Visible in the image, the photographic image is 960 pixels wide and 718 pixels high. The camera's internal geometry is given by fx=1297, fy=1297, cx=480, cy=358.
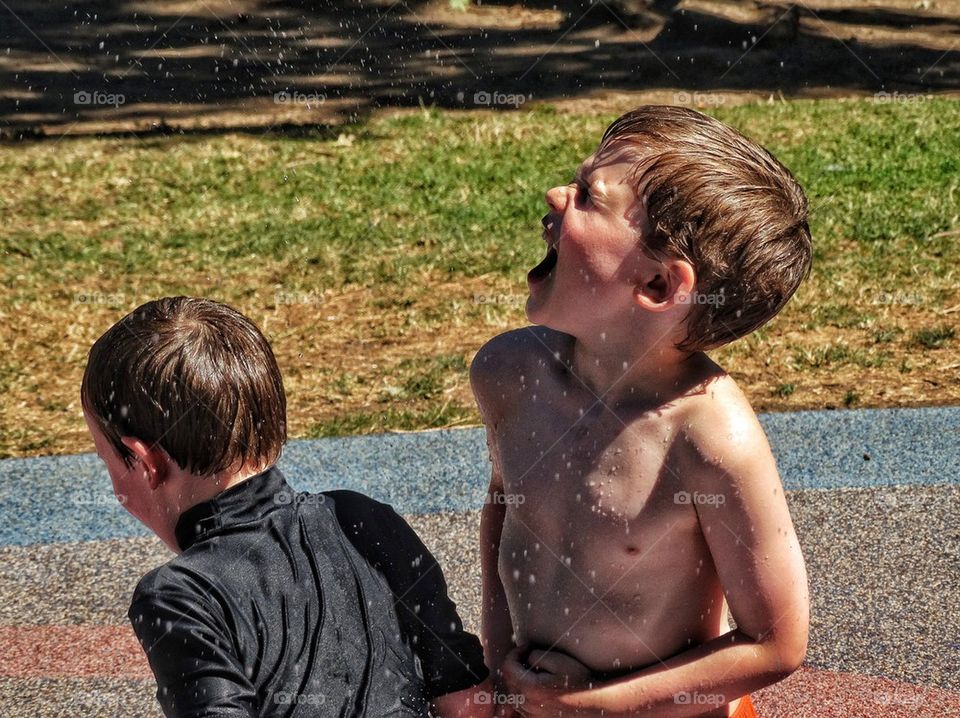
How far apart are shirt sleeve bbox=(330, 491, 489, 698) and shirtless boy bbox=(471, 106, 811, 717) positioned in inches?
3.8

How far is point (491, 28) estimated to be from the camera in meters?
12.3

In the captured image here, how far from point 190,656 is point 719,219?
0.93m

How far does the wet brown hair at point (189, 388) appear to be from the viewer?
5.93 feet

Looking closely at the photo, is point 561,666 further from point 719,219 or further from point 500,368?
point 719,219

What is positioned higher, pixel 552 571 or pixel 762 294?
pixel 762 294

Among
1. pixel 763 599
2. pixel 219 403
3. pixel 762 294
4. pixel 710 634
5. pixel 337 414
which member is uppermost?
pixel 762 294

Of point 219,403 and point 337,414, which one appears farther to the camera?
point 337,414

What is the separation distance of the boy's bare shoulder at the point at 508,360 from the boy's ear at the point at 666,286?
0.26m

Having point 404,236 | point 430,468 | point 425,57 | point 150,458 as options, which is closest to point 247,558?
point 150,458

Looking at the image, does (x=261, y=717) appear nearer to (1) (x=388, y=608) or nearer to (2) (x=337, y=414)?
(1) (x=388, y=608)

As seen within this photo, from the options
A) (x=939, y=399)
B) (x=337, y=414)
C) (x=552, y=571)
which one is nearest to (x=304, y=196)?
(x=337, y=414)

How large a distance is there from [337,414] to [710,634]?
3295mm

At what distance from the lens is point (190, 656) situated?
167 centimetres

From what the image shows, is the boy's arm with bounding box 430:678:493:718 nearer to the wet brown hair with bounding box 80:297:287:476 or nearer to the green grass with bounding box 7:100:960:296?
the wet brown hair with bounding box 80:297:287:476
